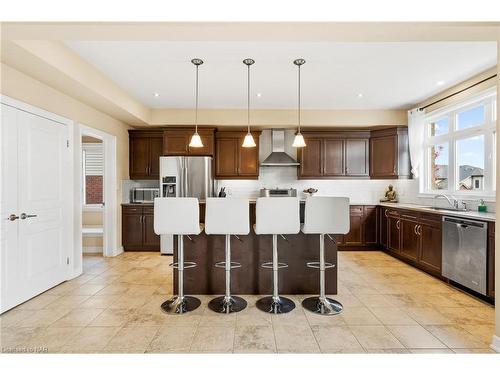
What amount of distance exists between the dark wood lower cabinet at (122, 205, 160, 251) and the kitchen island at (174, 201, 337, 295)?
7.27 ft

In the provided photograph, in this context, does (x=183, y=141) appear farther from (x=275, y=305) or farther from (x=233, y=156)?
(x=275, y=305)

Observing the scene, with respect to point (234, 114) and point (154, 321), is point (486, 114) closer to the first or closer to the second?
point (234, 114)

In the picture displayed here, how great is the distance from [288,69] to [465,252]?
2989mm

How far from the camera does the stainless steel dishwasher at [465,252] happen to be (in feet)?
9.52

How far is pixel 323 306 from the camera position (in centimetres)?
273

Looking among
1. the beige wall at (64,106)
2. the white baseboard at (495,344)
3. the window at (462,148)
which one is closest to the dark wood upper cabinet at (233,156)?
the beige wall at (64,106)

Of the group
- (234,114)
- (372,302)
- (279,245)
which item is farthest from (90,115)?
(372,302)

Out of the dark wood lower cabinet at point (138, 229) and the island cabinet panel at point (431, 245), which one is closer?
the island cabinet panel at point (431, 245)

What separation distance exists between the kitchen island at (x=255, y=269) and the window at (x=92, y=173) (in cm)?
389

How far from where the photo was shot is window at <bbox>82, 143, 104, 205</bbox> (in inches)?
232

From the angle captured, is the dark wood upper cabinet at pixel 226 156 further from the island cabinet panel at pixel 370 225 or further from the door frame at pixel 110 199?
the island cabinet panel at pixel 370 225

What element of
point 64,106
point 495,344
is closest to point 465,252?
point 495,344

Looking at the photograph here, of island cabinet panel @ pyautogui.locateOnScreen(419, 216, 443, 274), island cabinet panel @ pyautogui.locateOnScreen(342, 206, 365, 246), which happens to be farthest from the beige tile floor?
island cabinet panel @ pyautogui.locateOnScreen(342, 206, 365, 246)

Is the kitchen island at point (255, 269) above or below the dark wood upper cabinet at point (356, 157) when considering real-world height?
below
